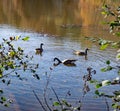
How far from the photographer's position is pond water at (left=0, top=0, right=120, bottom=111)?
11750mm

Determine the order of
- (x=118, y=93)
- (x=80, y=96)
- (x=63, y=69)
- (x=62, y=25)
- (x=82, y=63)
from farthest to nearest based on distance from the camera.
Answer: (x=62, y=25) → (x=82, y=63) → (x=63, y=69) → (x=80, y=96) → (x=118, y=93)

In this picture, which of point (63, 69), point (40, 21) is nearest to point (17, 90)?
point (63, 69)

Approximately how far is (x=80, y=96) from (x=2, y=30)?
14.1 meters

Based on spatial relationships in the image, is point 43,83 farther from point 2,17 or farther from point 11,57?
point 2,17

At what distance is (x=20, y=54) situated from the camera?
16.6ft

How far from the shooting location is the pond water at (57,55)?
1175 cm

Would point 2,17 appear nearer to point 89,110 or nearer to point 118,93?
point 89,110

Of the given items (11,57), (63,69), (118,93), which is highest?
A: (118,93)

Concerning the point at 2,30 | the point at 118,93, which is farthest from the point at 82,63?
the point at 118,93

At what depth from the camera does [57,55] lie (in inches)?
735

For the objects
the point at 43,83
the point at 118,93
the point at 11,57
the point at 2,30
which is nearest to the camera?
the point at 118,93

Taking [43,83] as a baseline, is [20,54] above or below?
above

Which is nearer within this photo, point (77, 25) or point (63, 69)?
point (63, 69)

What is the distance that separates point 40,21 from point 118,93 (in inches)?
1151
